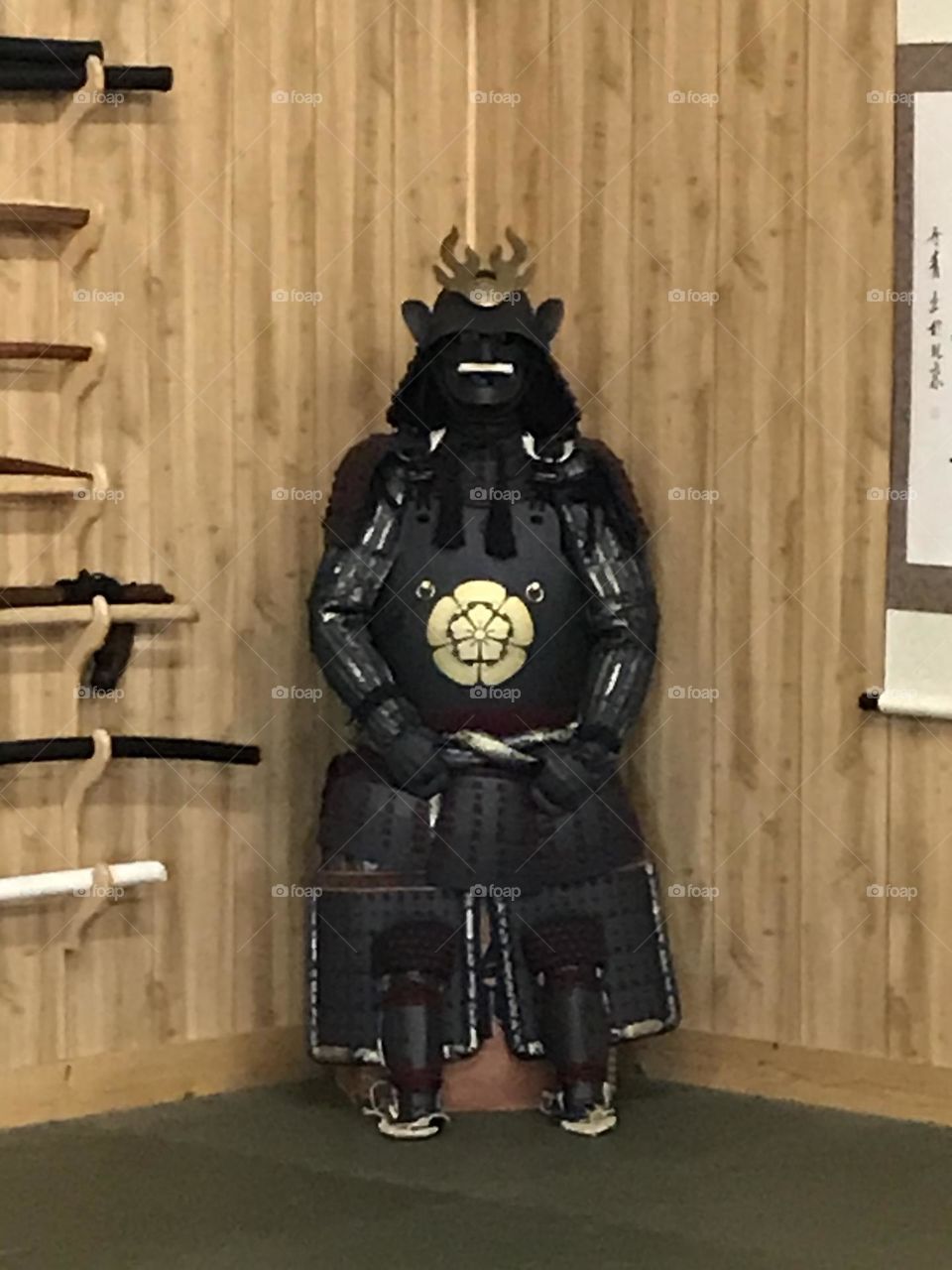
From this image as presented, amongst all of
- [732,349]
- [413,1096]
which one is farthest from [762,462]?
[413,1096]

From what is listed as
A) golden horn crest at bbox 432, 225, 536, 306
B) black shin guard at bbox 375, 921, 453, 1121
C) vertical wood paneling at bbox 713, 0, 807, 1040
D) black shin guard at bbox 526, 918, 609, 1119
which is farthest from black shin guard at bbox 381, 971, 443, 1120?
golden horn crest at bbox 432, 225, 536, 306

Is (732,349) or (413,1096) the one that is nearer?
(413,1096)

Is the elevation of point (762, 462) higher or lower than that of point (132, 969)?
higher

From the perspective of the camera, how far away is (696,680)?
371 centimetres

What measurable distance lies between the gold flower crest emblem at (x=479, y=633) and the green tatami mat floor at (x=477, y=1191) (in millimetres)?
738

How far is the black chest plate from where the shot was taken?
3490 millimetres

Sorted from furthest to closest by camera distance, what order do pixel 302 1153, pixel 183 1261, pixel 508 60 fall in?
pixel 508 60
pixel 302 1153
pixel 183 1261

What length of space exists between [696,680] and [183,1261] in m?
1.35

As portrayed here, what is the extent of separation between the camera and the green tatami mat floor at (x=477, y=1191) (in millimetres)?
2947

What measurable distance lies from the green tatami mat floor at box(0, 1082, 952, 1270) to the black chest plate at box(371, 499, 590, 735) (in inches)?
26.8

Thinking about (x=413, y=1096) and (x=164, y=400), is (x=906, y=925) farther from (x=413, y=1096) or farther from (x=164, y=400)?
(x=164, y=400)

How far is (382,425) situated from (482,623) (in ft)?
1.68

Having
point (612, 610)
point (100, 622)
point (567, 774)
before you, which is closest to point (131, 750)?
point (100, 622)

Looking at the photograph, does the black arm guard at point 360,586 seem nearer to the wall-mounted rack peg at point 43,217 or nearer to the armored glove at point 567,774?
the armored glove at point 567,774
